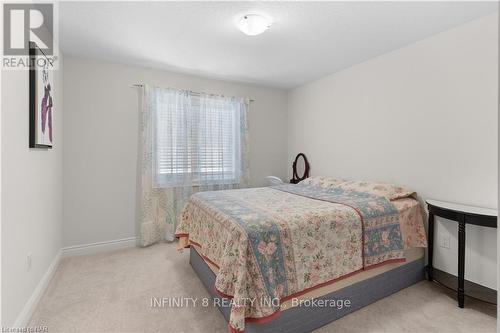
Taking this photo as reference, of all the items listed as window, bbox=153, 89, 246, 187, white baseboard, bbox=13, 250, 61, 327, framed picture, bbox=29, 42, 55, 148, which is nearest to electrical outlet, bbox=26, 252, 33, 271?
white baseboard, bbox=13, 250, 61, 327

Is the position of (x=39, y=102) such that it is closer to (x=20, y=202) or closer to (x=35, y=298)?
(x=20, y=202)

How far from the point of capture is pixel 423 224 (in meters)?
2.41

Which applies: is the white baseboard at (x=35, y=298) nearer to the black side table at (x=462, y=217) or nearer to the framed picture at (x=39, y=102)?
the framed picture at (x=39, y=102)

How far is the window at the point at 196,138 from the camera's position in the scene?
3353mm

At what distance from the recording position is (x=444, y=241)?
231cm

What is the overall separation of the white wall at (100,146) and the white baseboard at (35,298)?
552 millimetres

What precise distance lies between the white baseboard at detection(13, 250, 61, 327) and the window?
1423mm

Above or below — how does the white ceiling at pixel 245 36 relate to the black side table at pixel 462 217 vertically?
above

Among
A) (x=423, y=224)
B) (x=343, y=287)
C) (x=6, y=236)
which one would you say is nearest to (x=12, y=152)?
(x=6, y=236)

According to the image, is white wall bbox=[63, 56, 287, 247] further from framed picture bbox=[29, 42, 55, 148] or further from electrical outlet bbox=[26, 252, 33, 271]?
electrical outlet bbox=[26, 252, 33, 271]

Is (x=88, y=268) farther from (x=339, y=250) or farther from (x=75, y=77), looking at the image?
(x=339, y=250)

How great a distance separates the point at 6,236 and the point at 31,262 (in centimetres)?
57

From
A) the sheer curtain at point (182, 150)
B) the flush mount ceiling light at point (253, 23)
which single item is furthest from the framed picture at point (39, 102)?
the flush mount ceiling light at point (253, 23)

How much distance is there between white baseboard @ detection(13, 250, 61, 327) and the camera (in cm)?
162
